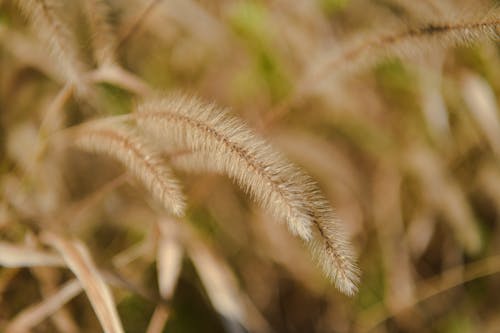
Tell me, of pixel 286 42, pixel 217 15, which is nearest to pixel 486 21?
pixel 286 42

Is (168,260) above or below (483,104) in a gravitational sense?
below

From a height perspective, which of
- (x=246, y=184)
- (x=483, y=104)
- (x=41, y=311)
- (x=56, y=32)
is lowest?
(x=41, y=311)

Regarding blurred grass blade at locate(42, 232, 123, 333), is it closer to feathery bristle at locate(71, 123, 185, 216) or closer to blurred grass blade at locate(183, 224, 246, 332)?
feathery bristle at locate(71, 123, 185, 216)

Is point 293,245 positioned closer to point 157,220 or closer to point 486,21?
point 157,220

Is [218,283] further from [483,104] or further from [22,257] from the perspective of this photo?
[483,104]

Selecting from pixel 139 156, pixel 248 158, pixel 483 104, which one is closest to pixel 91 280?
pixel 139 156

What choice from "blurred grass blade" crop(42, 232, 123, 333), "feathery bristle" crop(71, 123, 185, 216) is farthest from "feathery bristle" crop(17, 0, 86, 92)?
"blurred grass blade" crop(42, 232, 123, 333)

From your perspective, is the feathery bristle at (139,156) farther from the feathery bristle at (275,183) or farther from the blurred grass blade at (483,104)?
the blurred grass blade at (483,104)
